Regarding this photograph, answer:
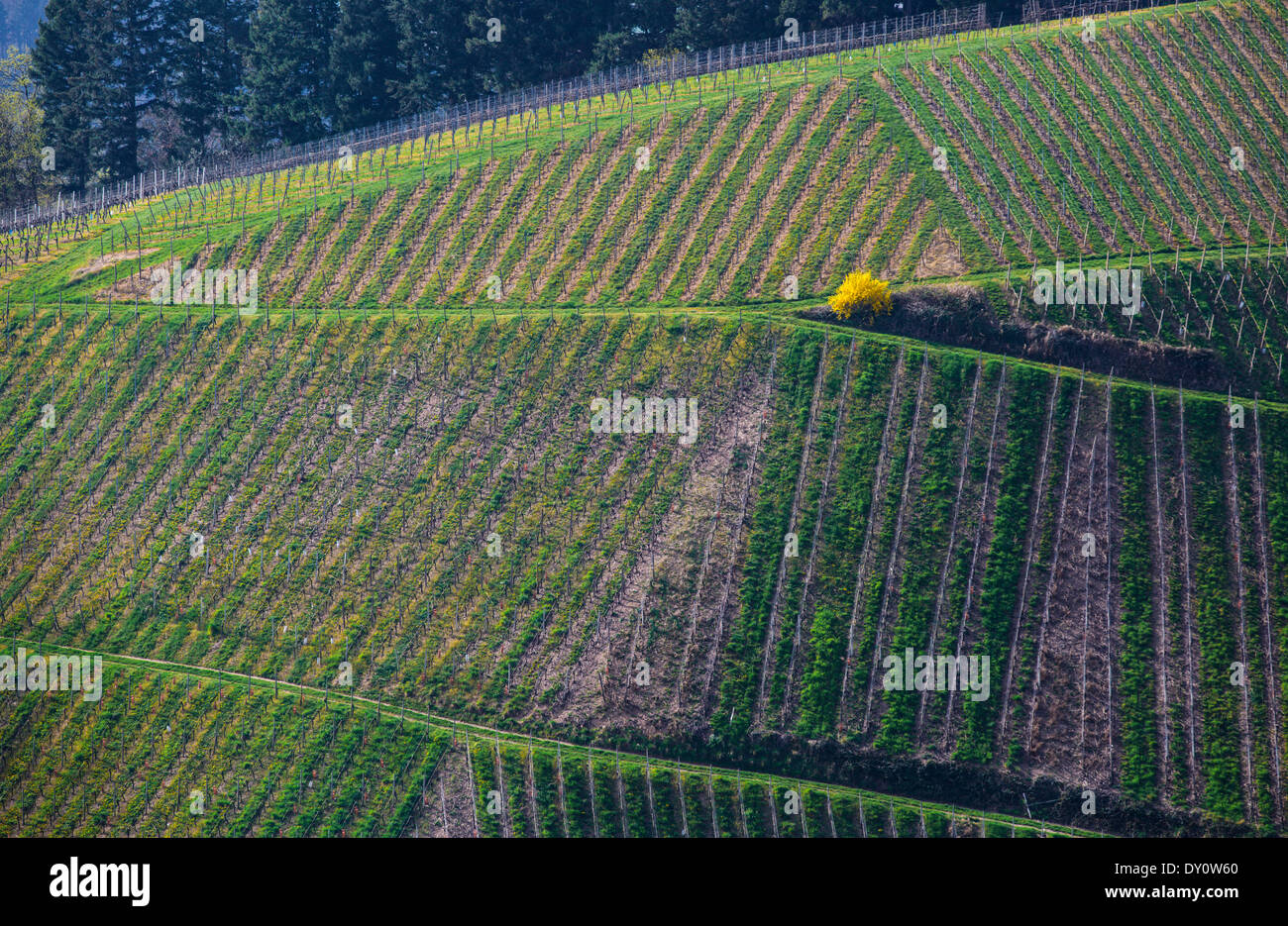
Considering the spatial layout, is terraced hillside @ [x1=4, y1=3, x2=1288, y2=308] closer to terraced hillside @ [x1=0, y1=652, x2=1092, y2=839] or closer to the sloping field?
the sloping field

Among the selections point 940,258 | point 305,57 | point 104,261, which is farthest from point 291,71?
point 940,258

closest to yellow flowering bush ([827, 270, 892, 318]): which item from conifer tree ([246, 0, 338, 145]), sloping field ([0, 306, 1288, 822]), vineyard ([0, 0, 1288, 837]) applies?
vineyard ([0, 0, 1288, 837])

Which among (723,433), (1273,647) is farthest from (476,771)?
(1273,647)

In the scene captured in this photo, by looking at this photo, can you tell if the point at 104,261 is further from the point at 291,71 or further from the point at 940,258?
the point at 940,258

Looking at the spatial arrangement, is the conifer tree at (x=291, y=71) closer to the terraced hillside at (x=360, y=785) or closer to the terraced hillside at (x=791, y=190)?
the terraced hillside at (x=791, y=190)

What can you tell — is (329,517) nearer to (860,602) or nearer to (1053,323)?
(860,602)

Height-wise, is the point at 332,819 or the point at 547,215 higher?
the point at 547,215
